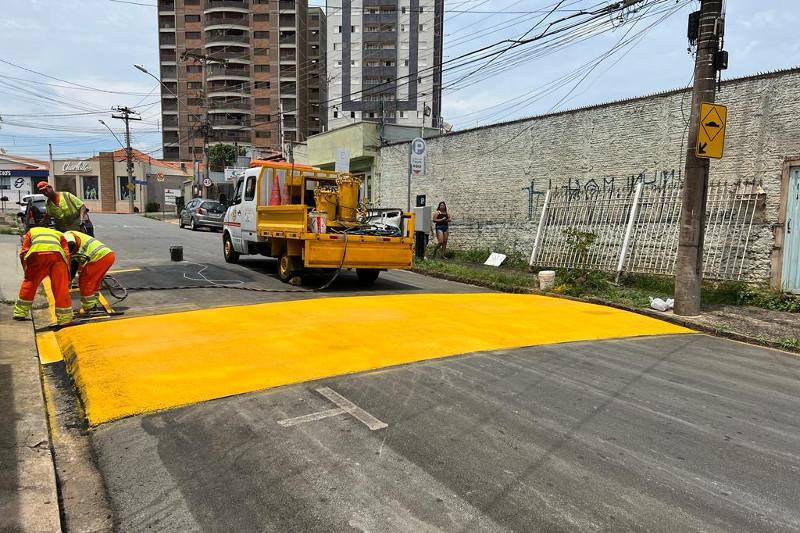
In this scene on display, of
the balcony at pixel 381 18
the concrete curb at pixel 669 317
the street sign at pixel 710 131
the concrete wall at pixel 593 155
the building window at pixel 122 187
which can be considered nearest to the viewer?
the concrete curb at pixel 669 317

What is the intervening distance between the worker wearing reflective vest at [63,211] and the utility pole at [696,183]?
32.2 feet

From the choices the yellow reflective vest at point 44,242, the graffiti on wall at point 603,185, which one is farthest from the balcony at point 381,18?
the yellow reflective vest at point 44,242

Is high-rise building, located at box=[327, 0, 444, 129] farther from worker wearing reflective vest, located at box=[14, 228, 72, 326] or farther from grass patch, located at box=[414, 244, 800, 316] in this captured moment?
worker wearing reflective vest, located at box=[14, 228, 72, 326]

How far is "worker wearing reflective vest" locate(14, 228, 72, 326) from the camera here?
6.54 m

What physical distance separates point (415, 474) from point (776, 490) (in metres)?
2.09

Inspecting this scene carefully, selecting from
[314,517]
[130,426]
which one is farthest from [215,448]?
[314,517]

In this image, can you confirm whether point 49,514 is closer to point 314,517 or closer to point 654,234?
point 314,517

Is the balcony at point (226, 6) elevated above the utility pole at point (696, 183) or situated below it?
above

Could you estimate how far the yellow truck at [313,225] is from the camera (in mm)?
10094

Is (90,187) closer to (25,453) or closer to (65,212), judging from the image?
(65,212)

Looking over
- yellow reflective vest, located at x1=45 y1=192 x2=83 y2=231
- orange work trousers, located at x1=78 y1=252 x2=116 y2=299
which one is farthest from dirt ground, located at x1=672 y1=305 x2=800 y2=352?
yellow reflective vest, located at x1=45 y1=192 x2=83 y2=231

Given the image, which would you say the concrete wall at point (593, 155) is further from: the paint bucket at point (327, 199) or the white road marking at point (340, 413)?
the white road marking at point (340, 413)

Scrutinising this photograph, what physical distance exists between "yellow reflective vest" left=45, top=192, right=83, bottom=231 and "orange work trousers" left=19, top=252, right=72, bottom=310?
2.32 meters

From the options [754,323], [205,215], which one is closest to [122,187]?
[205,215]
